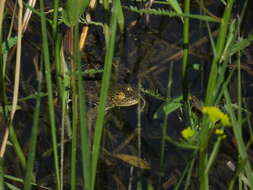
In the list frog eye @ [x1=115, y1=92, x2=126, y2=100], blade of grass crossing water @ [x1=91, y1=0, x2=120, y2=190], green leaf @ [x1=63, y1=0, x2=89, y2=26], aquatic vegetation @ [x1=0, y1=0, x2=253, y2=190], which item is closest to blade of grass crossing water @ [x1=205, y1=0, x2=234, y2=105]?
aquatic vegetation @ [x1=0, y1=0, x2=253, y2=190]

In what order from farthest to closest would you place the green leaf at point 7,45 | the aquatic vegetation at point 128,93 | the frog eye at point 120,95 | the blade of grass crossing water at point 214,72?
the frog eye at point 120,95 < the green leaf at point 7,45 < the aquatic vegetation at point 128,93 < the blade of grass crossing water at point 214,72

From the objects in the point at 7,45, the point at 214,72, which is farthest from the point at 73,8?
the point at 214,72

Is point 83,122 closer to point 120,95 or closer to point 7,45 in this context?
point 7,45

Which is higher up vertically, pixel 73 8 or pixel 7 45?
pixel 73 8

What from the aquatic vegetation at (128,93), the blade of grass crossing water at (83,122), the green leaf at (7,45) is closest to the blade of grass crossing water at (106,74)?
the blade of grass crossing water at (83,122)

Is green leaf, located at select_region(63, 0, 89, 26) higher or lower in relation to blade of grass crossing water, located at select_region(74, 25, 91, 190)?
higher

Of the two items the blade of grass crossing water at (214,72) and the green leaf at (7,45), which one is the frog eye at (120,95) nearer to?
the green leaf at (7,45)

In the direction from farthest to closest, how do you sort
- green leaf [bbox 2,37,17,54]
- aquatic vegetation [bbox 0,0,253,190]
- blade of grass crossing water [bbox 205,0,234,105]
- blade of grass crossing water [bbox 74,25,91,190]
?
green leaf [bbox 2,37,17,54]
aquatic vegetation [bbox 0,0,253,190]
blade of grass crossing water [bbox 205,0,234,105]
blade of grass crossing water [bbox 74,25,91,190]

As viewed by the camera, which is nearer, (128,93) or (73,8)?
(73,8)

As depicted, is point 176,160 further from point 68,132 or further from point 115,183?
point 68,132

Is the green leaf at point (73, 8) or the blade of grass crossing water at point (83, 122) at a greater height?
the green leaf at point (73, 8)

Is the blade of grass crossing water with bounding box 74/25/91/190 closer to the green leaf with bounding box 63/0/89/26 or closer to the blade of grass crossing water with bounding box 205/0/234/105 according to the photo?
the blade of grass crossing water with bounding box 205/0/234/105

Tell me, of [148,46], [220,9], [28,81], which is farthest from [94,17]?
[220,9]
